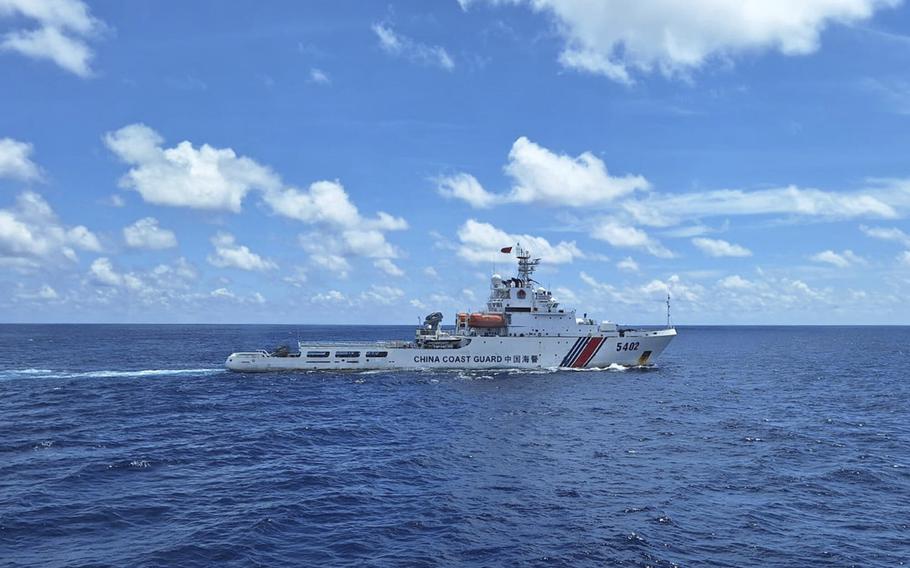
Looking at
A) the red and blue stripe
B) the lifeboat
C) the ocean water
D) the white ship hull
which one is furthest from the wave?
the red and blue stripe

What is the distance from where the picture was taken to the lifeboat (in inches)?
3009

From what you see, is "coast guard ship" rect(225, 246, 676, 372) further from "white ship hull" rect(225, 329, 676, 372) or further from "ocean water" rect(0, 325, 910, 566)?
"ocean water" rect(0, 325, 910, 566)

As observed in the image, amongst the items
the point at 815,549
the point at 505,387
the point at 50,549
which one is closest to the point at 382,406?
the point at 505,387

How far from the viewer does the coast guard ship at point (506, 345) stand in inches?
2997

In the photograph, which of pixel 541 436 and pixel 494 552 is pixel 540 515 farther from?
pixel 541 436

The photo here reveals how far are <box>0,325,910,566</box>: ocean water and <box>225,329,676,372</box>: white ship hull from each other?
14.6 m

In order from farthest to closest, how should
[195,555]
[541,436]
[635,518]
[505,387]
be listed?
[505,387] < [541,436] < [635,518] < [195,555]

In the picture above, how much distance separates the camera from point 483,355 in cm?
7631

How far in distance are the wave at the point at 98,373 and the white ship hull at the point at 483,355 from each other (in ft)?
27.5

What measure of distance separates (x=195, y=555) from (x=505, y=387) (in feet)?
147

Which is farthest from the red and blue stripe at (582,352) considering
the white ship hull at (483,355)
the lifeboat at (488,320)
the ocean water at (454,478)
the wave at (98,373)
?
the wave at (98,373)

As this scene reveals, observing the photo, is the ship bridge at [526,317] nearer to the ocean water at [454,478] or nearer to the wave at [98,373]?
the ocean water at [454,478]

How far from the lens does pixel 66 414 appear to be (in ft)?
162

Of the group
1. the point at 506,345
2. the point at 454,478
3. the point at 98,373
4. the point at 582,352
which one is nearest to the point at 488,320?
the point at 506,345
